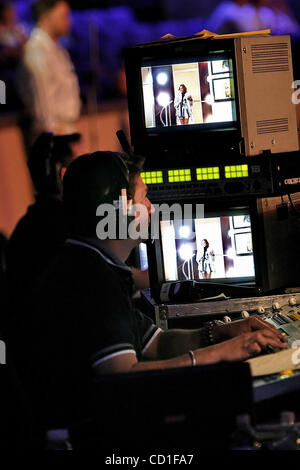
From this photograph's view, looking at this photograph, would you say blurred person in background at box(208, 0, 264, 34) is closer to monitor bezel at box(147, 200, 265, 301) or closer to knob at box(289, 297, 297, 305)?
monitor bezel at box(147, 200, 265, 301)

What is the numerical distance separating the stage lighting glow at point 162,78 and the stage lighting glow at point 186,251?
61 cm

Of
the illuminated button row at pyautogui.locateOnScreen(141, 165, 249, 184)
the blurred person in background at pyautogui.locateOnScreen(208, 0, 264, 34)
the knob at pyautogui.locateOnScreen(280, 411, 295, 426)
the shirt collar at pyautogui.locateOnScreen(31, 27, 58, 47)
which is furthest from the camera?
the shirt collar at pyautogui.locateOnScreen(31, 27, 58, 47)

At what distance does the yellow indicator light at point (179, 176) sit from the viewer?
8.71ft

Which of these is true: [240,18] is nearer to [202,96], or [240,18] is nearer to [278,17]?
[278,17]

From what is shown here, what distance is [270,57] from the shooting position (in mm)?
2711

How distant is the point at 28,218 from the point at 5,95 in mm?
3617

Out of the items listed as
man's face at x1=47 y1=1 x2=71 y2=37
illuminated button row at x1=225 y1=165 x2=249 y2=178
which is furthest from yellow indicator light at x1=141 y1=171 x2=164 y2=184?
man's face at x1=47 y1=1 x2=71 y2=37

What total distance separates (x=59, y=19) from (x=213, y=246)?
377 cm

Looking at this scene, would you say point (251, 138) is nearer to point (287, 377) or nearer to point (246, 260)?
point (246, 260)

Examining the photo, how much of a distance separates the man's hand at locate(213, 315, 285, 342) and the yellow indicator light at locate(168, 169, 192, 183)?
2.07ft

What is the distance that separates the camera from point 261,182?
2.63 m

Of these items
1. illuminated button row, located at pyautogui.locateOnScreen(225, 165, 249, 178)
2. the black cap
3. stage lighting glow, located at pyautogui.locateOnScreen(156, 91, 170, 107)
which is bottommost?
the black cap

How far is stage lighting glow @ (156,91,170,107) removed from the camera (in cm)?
270

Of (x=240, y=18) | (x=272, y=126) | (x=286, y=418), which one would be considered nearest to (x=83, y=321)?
(x=286, y=418)
